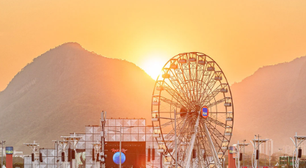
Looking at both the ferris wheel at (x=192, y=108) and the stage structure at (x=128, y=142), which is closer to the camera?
the ferris wheel at (x=192, y=108)

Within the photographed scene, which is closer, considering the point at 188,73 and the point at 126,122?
the point at 188,73

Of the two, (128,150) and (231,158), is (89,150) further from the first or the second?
(231,158)

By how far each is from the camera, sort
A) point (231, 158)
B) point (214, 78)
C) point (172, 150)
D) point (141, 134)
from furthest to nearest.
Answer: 1. point (141, 134)
2. point (231, 158)
3. point (172, 150)
4. point (214, 78)

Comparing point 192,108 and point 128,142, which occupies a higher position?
point 192,108

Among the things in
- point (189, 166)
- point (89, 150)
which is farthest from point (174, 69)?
point (89, 150)

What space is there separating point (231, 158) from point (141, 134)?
21.3 metres

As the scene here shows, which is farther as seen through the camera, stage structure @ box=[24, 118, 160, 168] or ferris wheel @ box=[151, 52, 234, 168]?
stage structure @ box=[24, 118, 160, 168]

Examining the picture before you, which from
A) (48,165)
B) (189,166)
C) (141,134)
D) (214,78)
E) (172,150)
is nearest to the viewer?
(189,166)

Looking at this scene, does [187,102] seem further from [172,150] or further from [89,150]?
[89,150]

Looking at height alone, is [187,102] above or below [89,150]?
above

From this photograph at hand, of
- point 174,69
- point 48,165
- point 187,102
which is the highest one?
point 174,69

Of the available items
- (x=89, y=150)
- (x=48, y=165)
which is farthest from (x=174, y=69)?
(x=48, y=165)

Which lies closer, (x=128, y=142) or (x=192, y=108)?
(x=192, y=108)

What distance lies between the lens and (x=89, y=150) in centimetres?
11750
